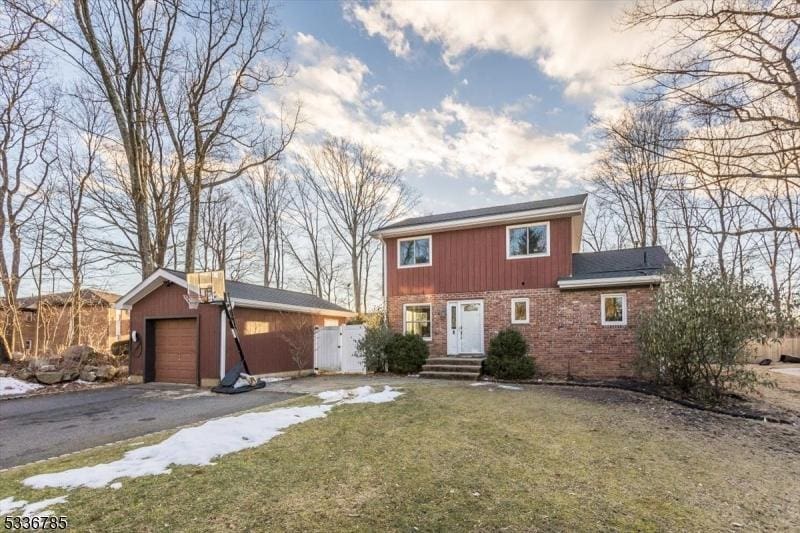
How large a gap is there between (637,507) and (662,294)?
6.90 metres

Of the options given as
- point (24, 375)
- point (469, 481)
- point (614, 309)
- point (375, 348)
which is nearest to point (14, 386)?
point (24, 375)

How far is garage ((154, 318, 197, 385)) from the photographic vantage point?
12.4m

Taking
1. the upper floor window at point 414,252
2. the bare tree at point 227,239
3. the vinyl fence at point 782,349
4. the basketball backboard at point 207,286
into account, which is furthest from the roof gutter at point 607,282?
the bare tree at point 227,239

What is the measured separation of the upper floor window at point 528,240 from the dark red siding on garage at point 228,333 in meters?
7.70

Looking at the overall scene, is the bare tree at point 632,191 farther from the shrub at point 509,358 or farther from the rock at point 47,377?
the rock at point 47,377

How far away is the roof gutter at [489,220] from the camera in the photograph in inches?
478

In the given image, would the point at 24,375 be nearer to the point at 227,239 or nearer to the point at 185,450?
the point at 185,450

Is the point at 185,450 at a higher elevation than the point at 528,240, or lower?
lower

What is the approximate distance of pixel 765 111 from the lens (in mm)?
7582

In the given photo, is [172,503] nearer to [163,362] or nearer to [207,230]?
[163,362]

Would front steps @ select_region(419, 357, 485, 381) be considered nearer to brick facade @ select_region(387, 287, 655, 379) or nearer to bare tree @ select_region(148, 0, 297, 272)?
brick facade @ select_region(387, 287, 655, 379)

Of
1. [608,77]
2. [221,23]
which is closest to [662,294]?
[608,77]

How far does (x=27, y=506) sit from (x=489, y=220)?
38.9ft

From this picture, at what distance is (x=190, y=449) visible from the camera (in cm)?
455
